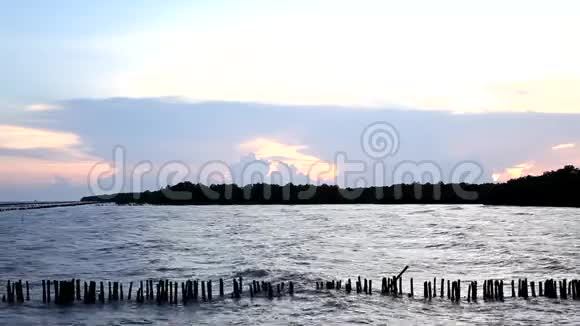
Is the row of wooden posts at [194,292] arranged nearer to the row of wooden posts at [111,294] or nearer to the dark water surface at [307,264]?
the row of wooden posts at [111,294]

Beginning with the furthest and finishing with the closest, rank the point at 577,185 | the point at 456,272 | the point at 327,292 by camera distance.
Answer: the point at 577,185
the point at 456,272
the point at 327,292

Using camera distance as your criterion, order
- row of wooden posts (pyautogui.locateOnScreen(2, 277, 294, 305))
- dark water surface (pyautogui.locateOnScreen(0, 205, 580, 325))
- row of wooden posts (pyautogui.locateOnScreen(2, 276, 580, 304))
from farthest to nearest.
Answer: row of wooden posts (pyautogui.locateOnScreen(2, 276, 580, 304))
row of wooden posts (pyautogui.locateOnScreen(2, 277, 294, 305))
dark water surface (pyautogui.locateOnScreen(0, 205, 580, 325))

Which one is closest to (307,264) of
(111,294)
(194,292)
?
(194,292)

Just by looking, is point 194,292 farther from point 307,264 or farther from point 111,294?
point 307,264

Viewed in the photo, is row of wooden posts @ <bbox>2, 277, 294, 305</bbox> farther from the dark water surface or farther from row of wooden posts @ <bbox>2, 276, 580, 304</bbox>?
the dark water surface

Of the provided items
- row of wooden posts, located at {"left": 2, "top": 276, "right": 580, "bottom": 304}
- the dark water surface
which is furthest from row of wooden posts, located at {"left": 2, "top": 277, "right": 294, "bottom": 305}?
the dark water surface

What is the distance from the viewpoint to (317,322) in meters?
32.2

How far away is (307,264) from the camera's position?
189 feet

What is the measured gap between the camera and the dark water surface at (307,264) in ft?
110

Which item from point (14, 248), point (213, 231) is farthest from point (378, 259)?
point (213, 231)

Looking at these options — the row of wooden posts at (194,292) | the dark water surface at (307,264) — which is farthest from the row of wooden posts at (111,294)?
the dark water surface at (307,264)

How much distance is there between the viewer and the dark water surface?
33.4 metres

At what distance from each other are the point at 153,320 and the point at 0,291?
14.5 m

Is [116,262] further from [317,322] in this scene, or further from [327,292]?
[317,322]
